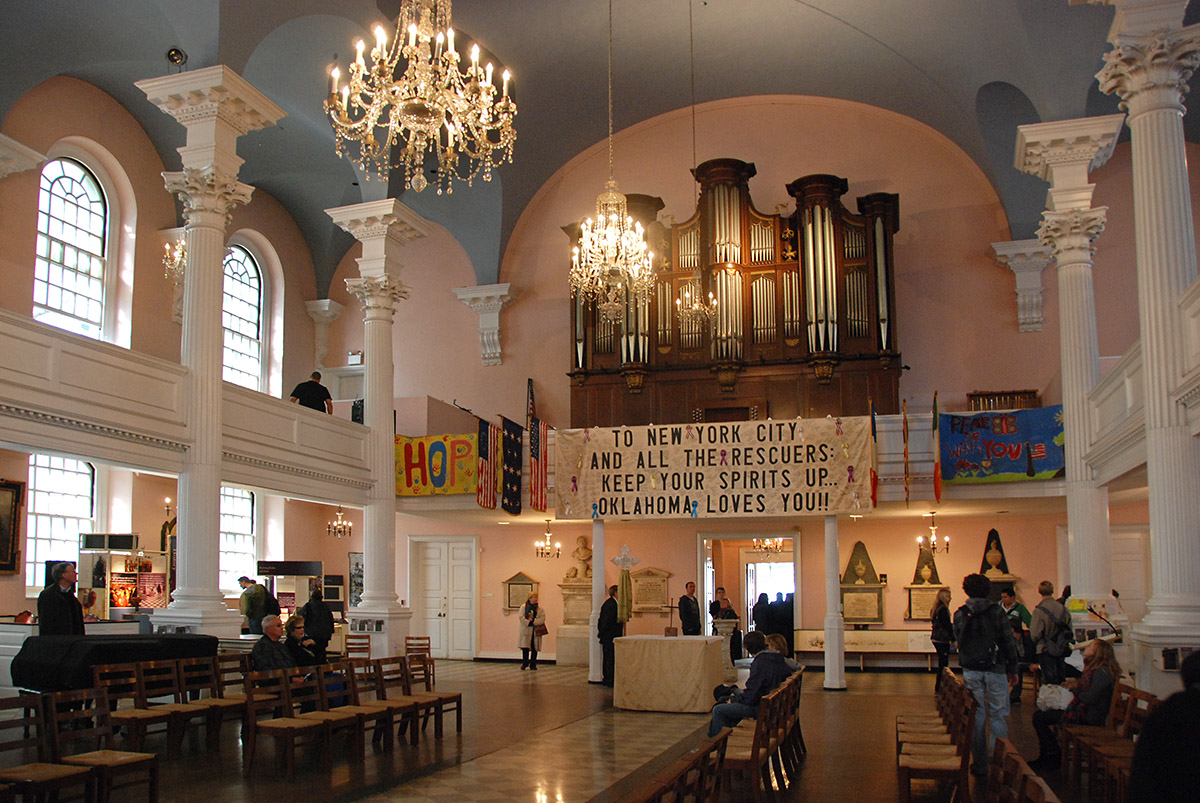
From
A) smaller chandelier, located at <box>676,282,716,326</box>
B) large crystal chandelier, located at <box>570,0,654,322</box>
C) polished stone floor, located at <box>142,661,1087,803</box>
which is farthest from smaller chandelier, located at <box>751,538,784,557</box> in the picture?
large crystal chandelier, located at <box>570,0,654,322</box>

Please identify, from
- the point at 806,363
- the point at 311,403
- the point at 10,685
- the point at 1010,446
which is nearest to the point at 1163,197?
the point at 1010,446

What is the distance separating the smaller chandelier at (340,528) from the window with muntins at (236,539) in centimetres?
141

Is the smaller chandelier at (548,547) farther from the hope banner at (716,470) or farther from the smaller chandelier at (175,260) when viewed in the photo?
the smaller chandelier at (175,260)

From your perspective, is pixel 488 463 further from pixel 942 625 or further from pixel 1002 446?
pixel 1002 446

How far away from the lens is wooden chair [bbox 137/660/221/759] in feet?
28.0

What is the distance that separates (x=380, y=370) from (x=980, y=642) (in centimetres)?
1053

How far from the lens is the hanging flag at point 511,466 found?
52.6 ft

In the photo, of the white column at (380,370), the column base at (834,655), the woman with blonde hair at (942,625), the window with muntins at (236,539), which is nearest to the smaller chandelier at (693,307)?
the white column at (380,370)

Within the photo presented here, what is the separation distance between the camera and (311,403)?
15.3 metres

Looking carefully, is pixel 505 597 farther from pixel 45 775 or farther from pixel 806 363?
pixel 45 775

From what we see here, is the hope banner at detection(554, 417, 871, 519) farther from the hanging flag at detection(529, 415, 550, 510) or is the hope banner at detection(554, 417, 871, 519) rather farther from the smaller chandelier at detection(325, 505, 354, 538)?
the smaller chandelier at detection(325, 505, 354, 538)

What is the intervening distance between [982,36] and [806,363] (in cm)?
551

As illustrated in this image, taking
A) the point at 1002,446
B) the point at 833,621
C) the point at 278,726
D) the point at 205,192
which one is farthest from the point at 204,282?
the point at 1002,446

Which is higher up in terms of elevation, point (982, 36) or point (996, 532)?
point (982, 36)
